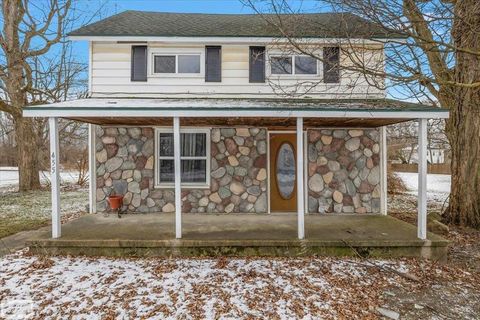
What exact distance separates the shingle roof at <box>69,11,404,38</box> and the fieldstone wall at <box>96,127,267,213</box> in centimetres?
233

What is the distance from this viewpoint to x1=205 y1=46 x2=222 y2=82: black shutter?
7.20 m

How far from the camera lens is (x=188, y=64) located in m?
7.24

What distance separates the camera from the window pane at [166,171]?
23.8ft

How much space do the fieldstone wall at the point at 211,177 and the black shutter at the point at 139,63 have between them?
129 centimetres

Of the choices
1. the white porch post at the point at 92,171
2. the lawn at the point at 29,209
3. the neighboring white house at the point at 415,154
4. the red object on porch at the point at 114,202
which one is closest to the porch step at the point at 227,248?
the red object on porch at the point at 114,202

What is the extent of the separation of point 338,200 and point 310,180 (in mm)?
831

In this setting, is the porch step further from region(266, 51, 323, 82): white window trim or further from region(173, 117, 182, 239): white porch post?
region(266, 51, 323, 82): white window trim

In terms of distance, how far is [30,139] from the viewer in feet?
41.4

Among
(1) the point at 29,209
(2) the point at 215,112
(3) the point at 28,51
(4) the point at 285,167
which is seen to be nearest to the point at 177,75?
(2) the point at 215,112

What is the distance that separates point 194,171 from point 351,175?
151 inches

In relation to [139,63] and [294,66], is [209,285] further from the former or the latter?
[139,63]

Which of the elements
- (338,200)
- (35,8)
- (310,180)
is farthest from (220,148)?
(35,8)

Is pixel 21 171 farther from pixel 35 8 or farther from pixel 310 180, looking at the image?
pixel 310 180

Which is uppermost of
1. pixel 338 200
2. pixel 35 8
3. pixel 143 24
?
pixel 35 8
